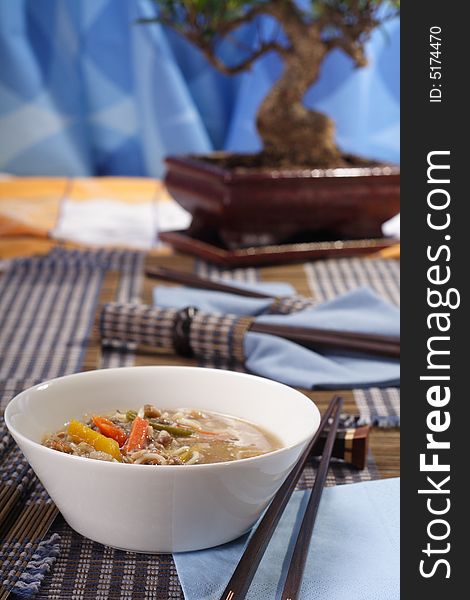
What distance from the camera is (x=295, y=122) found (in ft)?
6.30

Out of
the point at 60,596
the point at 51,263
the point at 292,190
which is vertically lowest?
the point at 60,596

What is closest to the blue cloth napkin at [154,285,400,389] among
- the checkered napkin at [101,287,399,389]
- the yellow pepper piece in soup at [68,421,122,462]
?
the checkered napkin at [101,287,399,389]

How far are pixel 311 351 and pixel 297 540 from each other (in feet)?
1.81

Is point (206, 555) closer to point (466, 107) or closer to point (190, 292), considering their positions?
point (466, 107)

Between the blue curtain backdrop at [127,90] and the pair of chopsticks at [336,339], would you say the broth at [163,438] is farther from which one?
the blue curtain backdrop at [127,90]

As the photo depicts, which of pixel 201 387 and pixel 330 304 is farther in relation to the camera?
pixel 330 304

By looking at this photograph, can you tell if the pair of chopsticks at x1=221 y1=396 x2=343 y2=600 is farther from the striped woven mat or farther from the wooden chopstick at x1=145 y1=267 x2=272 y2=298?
the wooden chopstick at x1=145 y1=267 x2=272 y2=298

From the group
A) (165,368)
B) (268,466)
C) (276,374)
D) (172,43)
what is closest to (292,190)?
(276,374)

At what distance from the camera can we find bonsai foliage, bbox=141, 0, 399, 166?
1844mm

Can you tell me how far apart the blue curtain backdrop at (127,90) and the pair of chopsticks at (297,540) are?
Answer: 2172mm

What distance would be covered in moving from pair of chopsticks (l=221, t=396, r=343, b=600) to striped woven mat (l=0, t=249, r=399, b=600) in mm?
45

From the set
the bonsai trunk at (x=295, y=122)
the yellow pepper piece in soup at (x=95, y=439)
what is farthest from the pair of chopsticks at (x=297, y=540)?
the bonsai trunk at (x=295, y=122)

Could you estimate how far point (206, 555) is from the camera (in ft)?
2.49

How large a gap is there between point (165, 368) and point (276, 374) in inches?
12.0
